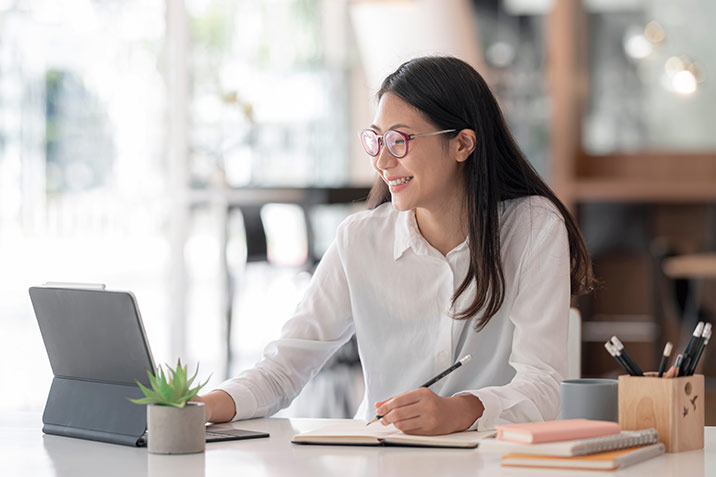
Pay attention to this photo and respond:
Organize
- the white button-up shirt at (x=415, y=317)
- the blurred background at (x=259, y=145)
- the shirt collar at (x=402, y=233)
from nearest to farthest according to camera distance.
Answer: the white button-up shirt at (x=415, y=317), the shirt collar at (x=402, y=233), the blurred background at (x=259, y=145)

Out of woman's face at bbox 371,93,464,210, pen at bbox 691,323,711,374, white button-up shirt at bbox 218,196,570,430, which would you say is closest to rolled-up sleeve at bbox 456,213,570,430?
white button-up shirt at bbox 218,196,570,430

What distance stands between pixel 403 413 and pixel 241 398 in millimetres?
377

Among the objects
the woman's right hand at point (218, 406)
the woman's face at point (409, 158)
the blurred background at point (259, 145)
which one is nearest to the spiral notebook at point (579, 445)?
the woman's right hand at point (218, 406)

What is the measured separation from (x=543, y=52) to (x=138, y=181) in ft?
8.51

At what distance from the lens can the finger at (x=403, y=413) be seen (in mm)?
1563

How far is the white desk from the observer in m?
1.35

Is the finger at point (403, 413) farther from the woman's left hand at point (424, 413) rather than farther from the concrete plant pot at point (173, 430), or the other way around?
the concrete plant pot at point (173, 430)

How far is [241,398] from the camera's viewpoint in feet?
6.00

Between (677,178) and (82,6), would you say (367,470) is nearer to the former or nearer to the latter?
(82,6)

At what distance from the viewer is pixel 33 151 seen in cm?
572

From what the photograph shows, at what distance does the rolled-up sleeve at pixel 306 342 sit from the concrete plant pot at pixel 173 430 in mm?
397

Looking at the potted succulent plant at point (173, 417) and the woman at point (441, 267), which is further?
the woman at point (441, 267)

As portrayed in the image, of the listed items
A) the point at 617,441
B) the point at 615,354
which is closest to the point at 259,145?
the point at 615,354

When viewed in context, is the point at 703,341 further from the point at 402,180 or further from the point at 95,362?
the point at 95,362
